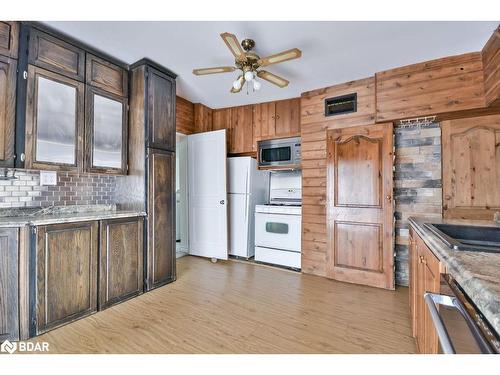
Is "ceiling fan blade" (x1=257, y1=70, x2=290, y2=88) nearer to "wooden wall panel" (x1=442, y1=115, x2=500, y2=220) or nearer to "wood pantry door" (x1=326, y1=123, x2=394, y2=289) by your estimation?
"wood pantry door" (x1=326, y1=123, x2=394, y2=289)

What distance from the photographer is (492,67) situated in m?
2.05

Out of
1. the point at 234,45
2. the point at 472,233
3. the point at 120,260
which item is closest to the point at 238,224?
the point at 120,260

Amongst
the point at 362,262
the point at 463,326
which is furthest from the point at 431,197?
the point at 463,326

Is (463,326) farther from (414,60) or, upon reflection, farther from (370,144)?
(414,60)

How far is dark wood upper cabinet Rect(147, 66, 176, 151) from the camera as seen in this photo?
8.45 feet

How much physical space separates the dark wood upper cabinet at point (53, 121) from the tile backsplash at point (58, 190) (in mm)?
269

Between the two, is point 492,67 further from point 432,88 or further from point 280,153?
point 280,153

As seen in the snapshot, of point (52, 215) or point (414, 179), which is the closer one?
point (52, 215)

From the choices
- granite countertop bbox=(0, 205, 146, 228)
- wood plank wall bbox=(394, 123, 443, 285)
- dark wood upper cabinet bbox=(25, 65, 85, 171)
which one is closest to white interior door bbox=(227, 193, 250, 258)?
granite countertop bbox=(0, 205, 146, 228)

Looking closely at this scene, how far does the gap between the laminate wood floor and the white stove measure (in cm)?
52

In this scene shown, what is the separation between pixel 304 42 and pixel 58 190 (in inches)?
109
